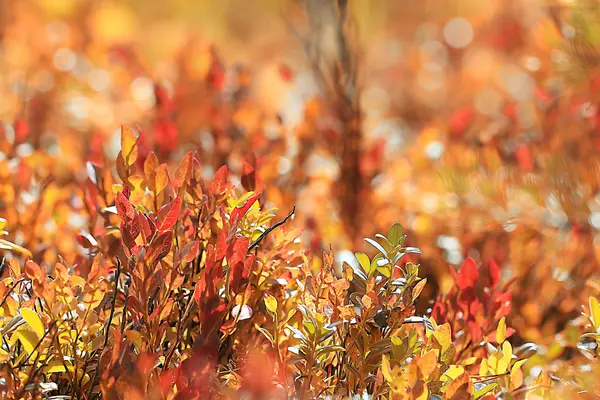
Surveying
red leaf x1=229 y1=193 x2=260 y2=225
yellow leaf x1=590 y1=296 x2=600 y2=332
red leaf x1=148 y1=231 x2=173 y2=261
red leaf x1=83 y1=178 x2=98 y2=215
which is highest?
red leaf x1=148 y1=231 x2=173 y2=261

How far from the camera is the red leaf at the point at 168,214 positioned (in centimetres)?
115

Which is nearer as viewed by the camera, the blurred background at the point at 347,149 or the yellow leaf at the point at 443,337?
the yellow leaf at the point at 443,337

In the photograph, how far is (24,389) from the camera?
1099mm

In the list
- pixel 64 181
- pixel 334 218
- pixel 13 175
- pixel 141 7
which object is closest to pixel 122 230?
pixel 13 175

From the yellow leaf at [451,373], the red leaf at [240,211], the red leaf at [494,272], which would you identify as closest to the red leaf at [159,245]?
the red leaf at [240,211]

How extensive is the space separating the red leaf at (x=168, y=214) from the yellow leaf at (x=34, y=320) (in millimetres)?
229

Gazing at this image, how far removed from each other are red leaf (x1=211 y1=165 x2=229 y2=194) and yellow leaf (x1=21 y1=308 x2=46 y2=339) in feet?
1.19

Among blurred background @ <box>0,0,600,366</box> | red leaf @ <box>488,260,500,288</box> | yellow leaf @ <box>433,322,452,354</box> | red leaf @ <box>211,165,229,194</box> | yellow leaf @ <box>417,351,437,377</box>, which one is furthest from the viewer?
blurred background @ <box>0,0,600,366</box>

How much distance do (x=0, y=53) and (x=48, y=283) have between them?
133 inches

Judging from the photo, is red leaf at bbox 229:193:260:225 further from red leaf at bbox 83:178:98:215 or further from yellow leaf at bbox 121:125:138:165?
red leaf at bbox 83:178:98:215

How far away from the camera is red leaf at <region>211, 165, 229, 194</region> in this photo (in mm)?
1288

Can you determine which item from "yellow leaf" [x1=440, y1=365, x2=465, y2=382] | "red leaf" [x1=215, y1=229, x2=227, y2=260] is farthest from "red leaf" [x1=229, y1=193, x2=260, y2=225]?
"yellow leaf" [x1=440, y1=365, x2=465, y2=382]

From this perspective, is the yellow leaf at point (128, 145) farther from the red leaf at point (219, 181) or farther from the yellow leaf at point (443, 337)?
the yellow leaf at point (443, 337)

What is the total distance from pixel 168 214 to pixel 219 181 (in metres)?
0.16
